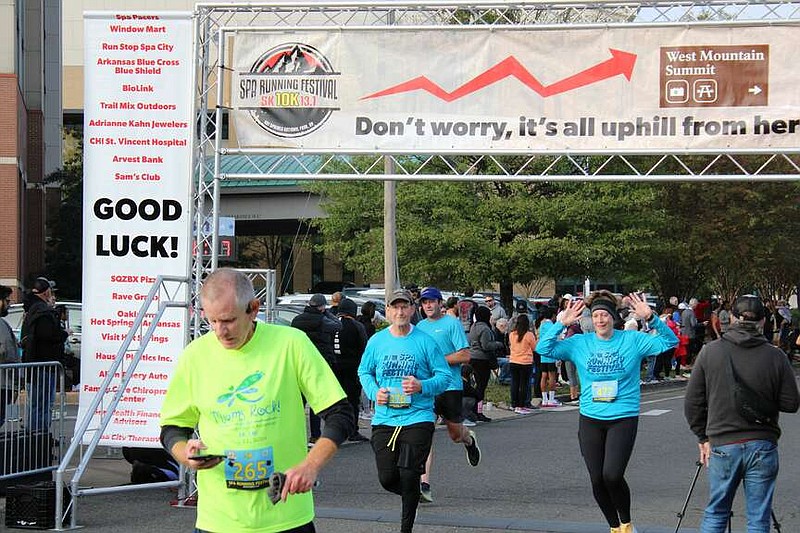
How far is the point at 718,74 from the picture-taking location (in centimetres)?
1109

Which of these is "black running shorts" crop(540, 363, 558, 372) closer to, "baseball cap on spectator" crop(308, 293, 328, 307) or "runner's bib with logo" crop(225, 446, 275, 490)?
"baseball cap on spectator" crop(308, 293, 328, 307)

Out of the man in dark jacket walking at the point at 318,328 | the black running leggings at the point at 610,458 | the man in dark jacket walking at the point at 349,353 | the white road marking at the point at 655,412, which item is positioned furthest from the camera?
the white road marking at the point at 655,412

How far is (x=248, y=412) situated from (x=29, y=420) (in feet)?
22.2

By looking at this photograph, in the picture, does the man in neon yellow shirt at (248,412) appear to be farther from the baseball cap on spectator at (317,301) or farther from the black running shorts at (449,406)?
the baseball cap on spectator at (317,301)

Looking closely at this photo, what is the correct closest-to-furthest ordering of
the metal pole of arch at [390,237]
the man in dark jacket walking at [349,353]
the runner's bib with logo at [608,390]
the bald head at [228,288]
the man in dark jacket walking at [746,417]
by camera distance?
the bald head at [228,288] → the man in dark jacket walking at [746,417] → the runner's bib with logo at [608,390] → the man in dark jacket walking at [349,353] → the metal pole of arch at [390,237]

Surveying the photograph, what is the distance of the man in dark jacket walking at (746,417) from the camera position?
24.1 feet

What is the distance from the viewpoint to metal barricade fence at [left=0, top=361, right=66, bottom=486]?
10.7 metres

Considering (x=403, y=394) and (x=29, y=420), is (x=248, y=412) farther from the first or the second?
(x=29, y=420)

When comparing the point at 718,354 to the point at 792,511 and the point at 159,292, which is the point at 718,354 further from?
the point at 159,292

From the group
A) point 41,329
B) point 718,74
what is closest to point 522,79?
point 718,74

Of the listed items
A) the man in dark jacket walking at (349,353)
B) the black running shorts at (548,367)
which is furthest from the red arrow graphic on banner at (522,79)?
the black running shorts at (548,367)

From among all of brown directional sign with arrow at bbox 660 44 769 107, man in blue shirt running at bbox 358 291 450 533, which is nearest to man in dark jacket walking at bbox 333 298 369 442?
brown directional sign with arrow at bbox 660 44 769 107

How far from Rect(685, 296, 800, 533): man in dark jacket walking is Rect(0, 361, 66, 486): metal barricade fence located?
616 centimetres

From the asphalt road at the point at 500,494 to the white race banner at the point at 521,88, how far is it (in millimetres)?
3213
